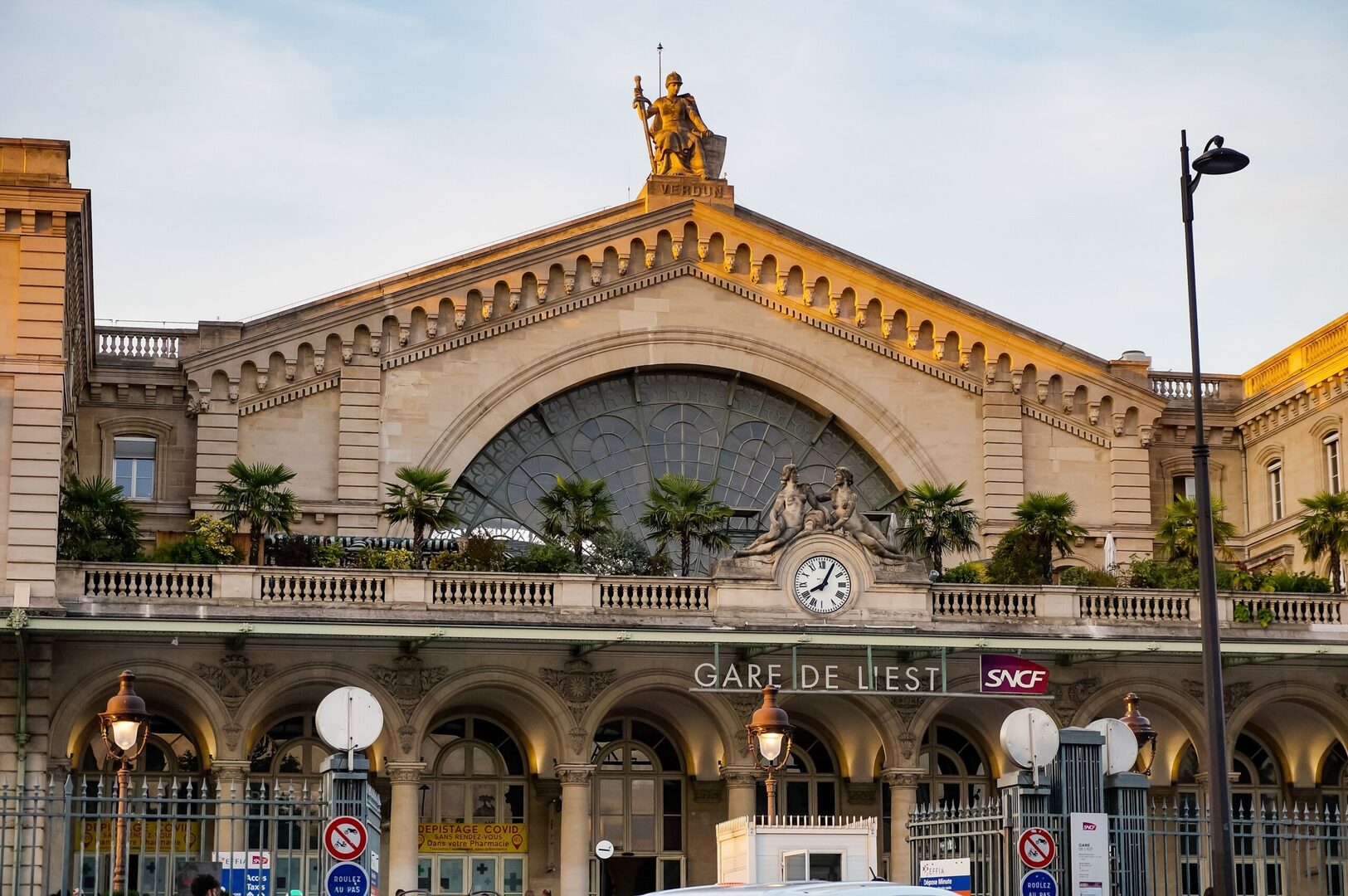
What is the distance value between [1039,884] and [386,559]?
2555 cm

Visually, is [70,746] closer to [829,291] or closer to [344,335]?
A: [344,335]

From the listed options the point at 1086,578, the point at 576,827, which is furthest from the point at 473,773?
the point at 1086,578

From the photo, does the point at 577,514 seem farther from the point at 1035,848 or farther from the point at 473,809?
the point at 1035,848

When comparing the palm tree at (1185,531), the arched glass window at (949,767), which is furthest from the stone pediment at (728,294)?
the arched glass window at (949,767)

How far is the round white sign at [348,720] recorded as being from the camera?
70.1 ft

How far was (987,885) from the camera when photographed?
23266mm

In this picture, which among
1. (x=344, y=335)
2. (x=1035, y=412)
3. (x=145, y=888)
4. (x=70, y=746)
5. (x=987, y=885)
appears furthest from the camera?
(x=1035, y=412)

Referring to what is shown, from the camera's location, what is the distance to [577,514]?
158ft

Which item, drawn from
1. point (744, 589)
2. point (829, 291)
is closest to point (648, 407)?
point (829, 291)

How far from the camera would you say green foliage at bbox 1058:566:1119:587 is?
48.4 meters

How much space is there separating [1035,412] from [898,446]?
11.9 feet

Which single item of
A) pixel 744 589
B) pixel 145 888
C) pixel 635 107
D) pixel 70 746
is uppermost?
pixel 635 107

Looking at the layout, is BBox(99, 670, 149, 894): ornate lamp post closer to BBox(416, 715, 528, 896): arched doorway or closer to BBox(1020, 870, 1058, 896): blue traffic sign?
BBox(1020, 870, 1058, 896): blue traffic sign

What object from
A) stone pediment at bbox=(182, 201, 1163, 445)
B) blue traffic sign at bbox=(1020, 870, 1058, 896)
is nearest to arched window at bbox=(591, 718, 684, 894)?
stone pediment at bbox=(182, 201, 1163, 445)
